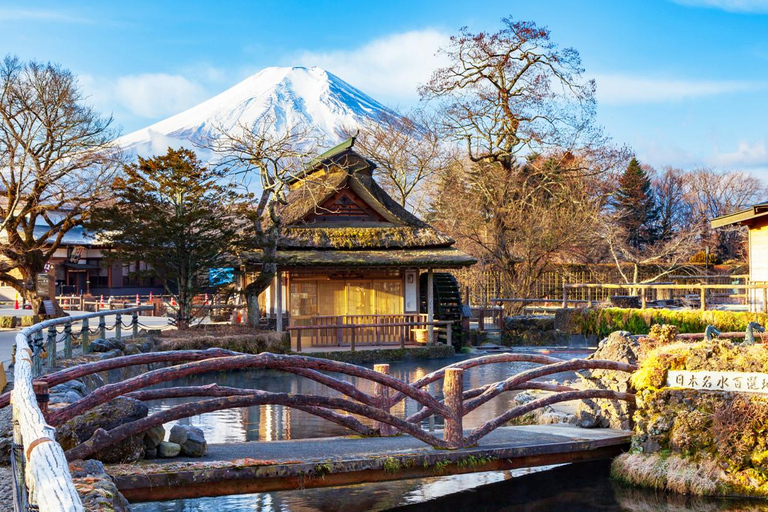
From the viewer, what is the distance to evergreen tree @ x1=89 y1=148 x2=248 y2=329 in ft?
72.9

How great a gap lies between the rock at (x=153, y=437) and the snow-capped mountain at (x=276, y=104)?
385 feet

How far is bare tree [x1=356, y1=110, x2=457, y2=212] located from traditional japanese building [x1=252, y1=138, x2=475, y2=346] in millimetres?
12001

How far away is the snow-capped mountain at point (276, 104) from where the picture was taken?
426 feet

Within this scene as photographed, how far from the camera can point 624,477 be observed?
9.35m

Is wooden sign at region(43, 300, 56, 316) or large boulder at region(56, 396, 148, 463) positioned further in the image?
wooden sign at region(43, 300, 56, 316)

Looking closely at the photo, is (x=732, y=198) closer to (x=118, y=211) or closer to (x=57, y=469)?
(x=118, y=211)

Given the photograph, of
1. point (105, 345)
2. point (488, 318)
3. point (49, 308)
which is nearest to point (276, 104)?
point (488, 318)

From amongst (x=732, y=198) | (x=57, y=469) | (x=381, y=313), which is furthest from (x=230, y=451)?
(x=732, y=198)

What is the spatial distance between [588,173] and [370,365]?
16367 mm

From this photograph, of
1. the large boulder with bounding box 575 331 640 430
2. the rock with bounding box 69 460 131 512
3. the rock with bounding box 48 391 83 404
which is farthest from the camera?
the large boulder with bounding box 575 331 640 430

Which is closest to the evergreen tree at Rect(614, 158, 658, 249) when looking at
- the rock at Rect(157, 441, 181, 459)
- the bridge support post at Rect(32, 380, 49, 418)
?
the rock at Rect(157, 441, 181, 459)

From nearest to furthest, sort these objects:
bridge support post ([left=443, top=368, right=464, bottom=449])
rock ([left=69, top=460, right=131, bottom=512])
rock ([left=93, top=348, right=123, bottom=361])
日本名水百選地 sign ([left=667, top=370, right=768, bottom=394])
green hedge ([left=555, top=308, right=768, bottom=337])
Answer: rock ([left=69, top=460, right=131, bottom=512]) → bridge support post ([left=443, top=368, right=464, bottom=449]) → 日本名水百選地 sign ([left=667, top=370, right=768, bottom=394]) → rock ([left=93, top=348, right=123, bottom=361]) → green hedge ([left=555, top=308, right=768, bottom=337])

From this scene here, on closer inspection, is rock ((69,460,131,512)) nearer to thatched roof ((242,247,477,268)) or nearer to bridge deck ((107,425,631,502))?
bridge deck ((107,425,631,502))

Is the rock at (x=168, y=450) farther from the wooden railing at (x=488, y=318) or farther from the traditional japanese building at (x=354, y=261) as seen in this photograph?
the wooden railing at (x=488, y=318)
